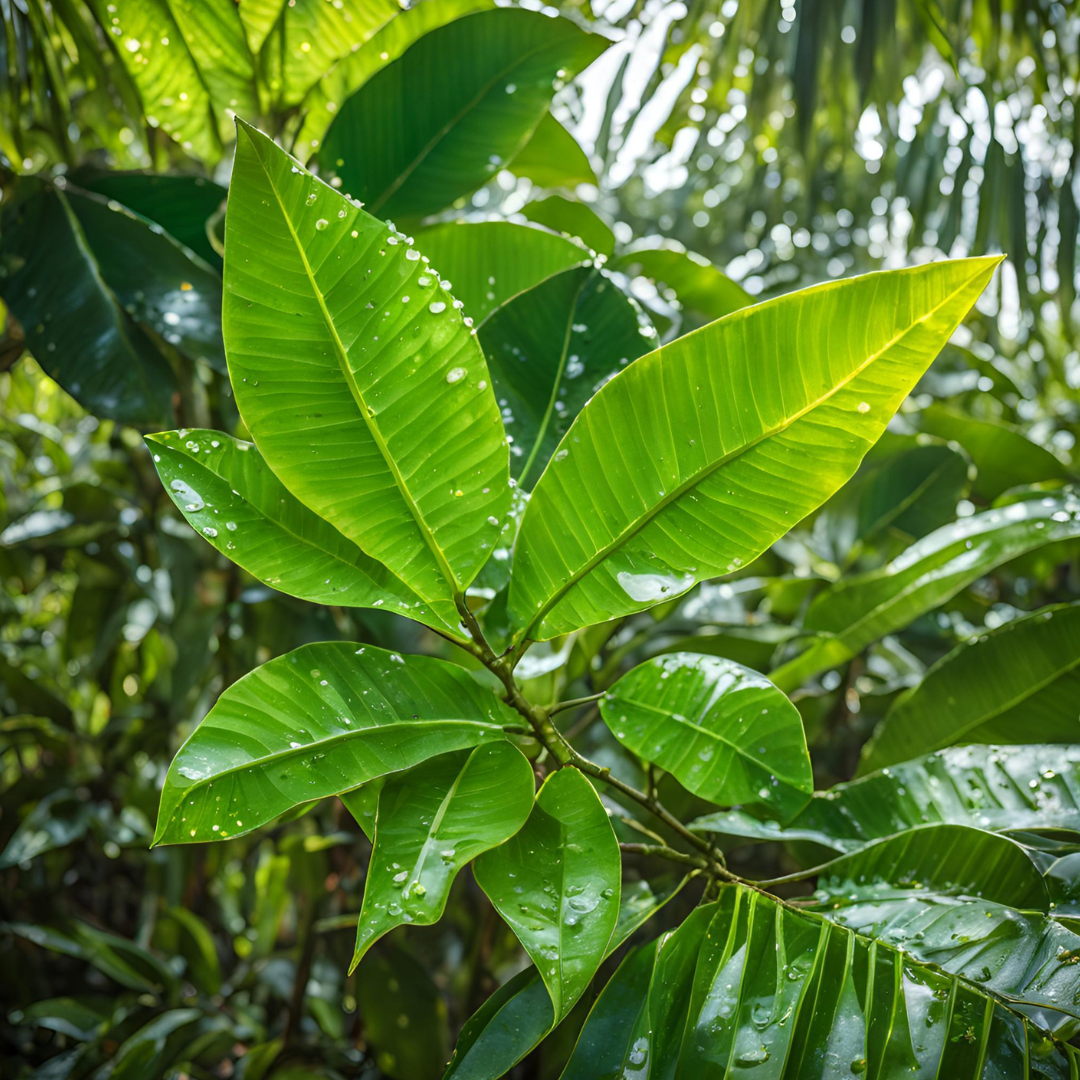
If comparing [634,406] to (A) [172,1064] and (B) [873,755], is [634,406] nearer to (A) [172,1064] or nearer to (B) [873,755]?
(B) [873,755]

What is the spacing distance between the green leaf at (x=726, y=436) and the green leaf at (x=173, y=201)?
358 millimetres

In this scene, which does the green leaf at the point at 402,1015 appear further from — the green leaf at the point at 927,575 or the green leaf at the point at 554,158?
the green leaf at the point at 554,158

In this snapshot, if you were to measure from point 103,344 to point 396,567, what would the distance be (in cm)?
30

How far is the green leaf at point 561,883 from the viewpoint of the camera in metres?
0.27

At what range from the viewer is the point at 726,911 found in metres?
0.35

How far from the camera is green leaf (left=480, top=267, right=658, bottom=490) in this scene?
42 centimetres

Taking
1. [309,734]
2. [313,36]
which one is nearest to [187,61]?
[313,36]

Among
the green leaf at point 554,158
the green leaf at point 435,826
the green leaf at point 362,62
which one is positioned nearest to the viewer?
the green leaf at point 435,826

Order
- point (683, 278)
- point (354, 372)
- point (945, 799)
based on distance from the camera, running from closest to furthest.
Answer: point (354, 372)
point (945, 799)
point (683, 278)

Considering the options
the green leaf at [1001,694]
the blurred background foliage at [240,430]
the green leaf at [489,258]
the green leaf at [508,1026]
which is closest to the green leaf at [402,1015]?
the blurred background foliage at [240,430]

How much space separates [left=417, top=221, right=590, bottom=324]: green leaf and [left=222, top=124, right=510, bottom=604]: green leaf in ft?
0.64

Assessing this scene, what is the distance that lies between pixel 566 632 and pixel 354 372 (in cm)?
14

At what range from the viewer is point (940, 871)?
0.36 metres

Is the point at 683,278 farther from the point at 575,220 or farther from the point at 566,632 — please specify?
the point at 566,632
